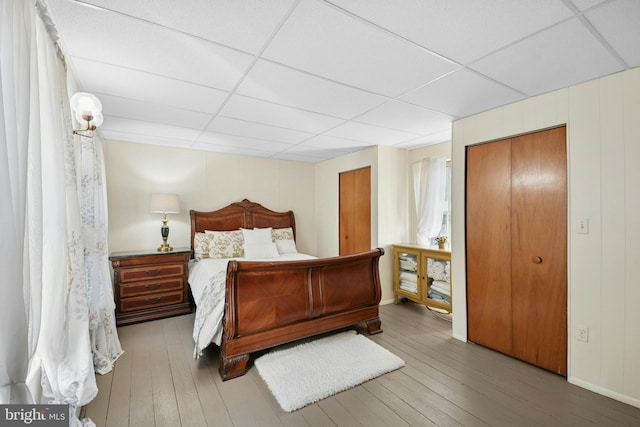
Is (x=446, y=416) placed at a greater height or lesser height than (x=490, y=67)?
lesser

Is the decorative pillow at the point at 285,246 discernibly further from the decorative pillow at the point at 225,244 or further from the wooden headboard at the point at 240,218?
the decorative pillow at the point at 225,244

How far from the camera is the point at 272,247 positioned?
13.7 feet

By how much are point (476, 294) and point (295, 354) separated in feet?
6.41

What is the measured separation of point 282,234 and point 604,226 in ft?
12.8

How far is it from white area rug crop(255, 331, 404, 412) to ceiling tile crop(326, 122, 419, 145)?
236 cm

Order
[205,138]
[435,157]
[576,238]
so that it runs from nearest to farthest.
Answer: [576,238]
[205,138]
[435,157]

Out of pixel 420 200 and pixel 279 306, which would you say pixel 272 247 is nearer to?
pixel 279 306

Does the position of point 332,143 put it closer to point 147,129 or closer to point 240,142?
point 240,142

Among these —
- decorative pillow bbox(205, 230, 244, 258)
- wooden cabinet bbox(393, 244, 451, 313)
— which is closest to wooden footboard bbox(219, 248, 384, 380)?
wooden cabinet bbox(393, 244, 451, 313)

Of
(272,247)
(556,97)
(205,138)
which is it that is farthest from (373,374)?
(205,138)

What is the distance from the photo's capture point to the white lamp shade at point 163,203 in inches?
143

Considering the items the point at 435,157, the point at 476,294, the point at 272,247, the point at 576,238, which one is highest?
the point at 435,157

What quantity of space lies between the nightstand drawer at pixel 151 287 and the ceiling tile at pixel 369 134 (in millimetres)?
2793

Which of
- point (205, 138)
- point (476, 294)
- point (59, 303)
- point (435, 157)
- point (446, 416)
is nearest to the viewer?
point (59, 303)
